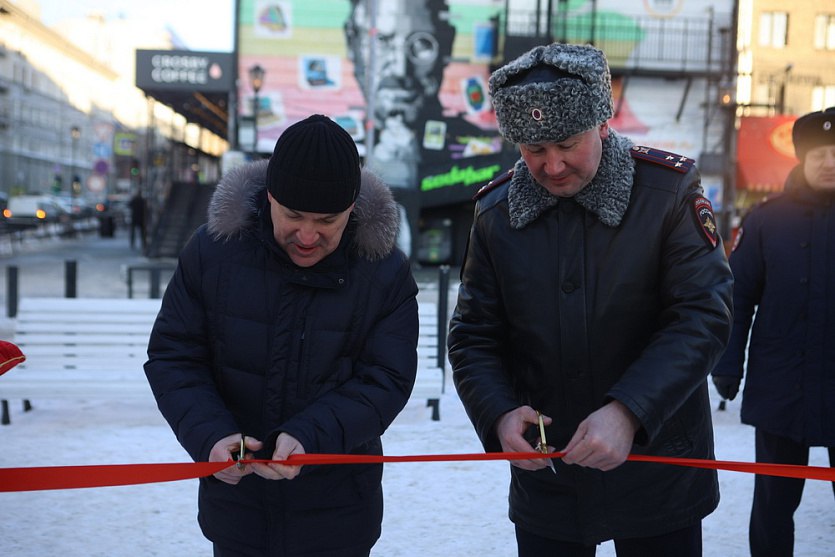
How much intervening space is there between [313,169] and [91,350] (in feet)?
17.8

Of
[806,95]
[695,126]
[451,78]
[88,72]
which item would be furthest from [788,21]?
[88,72]

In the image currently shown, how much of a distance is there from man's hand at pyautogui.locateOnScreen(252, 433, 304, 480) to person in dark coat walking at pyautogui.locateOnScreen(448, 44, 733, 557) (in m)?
0.48

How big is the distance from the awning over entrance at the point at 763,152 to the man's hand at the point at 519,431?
81.7 ft

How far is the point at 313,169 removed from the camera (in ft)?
7.38

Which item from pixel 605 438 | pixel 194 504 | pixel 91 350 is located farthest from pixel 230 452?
pixel 91 350

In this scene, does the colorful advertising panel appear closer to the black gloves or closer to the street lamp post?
the street lamp post

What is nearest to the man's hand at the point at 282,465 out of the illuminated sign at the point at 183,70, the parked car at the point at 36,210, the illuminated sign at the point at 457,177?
the illuminated sign at the point at 183,70

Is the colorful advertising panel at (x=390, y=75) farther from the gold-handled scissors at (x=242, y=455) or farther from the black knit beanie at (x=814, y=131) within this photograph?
the gold-handled scissors at (x=242, y=455)

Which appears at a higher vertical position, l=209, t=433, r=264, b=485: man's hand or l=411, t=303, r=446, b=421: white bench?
l=209, t=433, r=264, b=485: man's hand

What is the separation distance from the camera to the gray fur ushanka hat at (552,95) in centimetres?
213

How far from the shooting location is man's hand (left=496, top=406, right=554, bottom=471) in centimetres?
220

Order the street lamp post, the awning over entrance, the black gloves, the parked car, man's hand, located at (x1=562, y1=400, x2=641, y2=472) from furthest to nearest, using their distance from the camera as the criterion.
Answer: the parked car
the awning over entrance
the street lamp post
the black gloves
man's hand, located at (x1=562, y1=400, x2=641, y2=472)

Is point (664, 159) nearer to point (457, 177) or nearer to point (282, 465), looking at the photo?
point (282, 465)

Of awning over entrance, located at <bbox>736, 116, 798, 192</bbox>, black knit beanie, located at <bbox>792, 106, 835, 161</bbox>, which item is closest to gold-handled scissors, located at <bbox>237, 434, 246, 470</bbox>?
black knit beanie, located at <bbox>792, 106, 835, 161</bbox>
